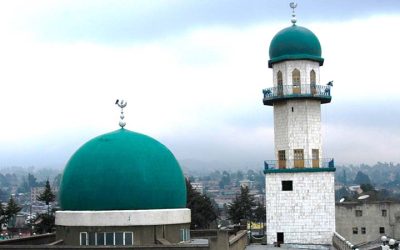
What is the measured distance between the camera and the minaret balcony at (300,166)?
40281 millimetres

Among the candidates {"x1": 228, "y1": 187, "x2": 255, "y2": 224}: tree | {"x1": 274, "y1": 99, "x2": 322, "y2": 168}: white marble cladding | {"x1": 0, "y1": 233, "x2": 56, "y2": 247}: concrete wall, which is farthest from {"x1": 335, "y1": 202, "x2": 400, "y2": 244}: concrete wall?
{"x1": 0, "y1": 233, "x2": 56, "y2": 247}: concrete wall

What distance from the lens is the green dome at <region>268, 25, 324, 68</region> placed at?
41500mm

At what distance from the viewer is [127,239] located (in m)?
31.5

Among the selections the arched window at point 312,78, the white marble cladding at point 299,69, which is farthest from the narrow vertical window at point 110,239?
the arched window at point 312,78

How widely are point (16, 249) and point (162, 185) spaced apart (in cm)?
745

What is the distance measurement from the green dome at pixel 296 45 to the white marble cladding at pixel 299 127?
2.69 meters

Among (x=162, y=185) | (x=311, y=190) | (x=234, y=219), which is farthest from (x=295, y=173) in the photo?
(x=234, y=219)

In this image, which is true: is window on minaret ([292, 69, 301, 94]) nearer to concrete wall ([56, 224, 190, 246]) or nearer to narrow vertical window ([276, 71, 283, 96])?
narrow vertical window ([276, 71, 283, 96])

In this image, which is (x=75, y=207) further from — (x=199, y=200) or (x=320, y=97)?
(x=199, y=200)

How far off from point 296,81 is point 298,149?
4.18 meters

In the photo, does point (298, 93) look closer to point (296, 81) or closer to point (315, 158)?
point (296, 81)

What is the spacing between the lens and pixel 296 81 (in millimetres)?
41688

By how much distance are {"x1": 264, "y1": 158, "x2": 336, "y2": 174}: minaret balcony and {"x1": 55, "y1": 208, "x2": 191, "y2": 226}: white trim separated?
9773 millimetres

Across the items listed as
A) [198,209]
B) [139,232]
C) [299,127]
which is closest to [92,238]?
[139,232]
